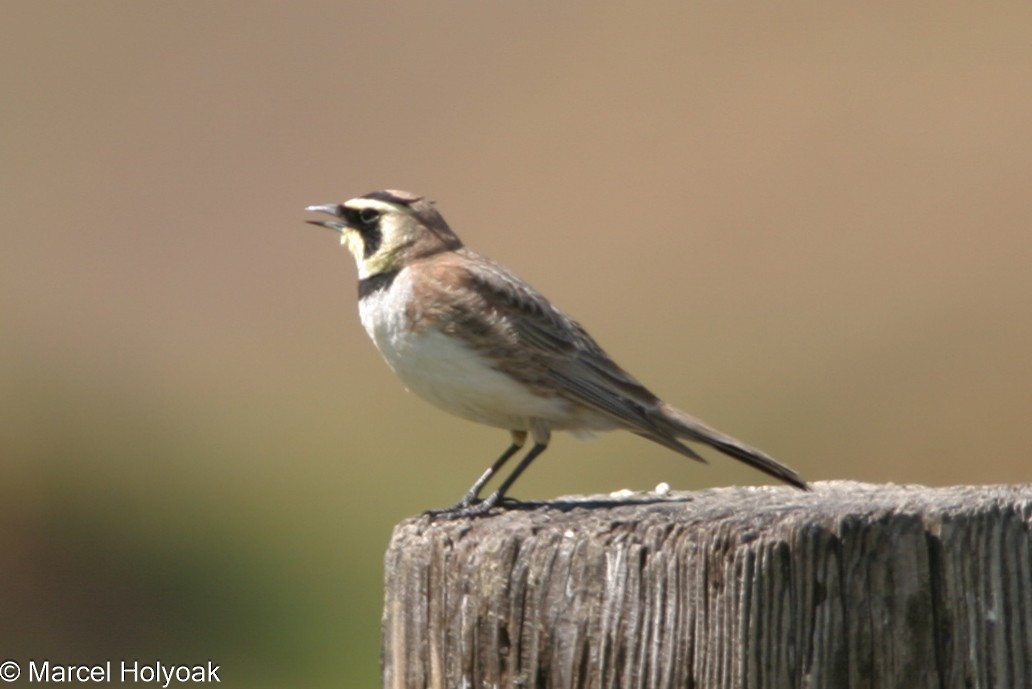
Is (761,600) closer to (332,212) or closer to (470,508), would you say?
(470,508)

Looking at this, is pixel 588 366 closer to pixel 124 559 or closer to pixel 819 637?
pixel 819 637

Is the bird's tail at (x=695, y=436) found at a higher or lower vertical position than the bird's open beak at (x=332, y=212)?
lower

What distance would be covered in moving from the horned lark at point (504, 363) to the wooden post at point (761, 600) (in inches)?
81.9

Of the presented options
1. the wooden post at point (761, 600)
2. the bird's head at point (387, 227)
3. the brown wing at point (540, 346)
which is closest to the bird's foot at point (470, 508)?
the brown wing at point (540, 346)

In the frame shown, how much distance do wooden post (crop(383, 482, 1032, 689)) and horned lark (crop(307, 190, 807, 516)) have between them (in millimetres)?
2081

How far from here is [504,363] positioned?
714cm

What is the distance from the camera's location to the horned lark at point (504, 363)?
7.07 m

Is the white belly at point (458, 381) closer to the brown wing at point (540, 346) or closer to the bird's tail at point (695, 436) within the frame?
the brown wing at point (540, 346)

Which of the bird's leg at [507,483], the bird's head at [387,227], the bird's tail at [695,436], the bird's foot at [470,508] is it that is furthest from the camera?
the bird's head at [387,227]

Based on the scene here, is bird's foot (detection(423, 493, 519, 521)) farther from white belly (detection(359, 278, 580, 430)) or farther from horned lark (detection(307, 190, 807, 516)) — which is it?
white belly (detection(359, 278, 580, 430))

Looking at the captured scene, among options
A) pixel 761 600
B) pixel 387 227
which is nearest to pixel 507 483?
pixel 387 227

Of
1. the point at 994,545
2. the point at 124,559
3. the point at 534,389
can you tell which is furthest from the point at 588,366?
the point at 124,559

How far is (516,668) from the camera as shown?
4.70m

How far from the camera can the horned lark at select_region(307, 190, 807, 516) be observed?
23.2 ft
